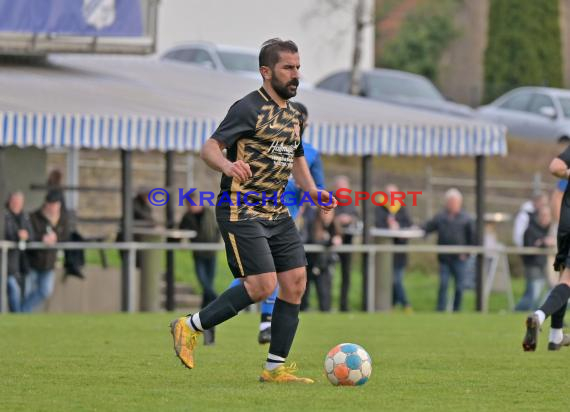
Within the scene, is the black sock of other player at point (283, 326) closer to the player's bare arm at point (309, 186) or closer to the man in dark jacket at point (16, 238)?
the player's bare arm at point (309, 186)

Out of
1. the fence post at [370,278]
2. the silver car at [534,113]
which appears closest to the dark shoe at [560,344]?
the fence post at [370,278]

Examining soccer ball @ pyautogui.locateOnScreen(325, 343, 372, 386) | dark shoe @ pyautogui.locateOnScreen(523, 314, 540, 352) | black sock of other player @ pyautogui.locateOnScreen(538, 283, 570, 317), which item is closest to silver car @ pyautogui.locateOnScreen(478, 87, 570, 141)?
black sock of other player @ pyautogui.locateOnScreen(538, 283, 570, 317)

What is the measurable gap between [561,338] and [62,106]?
393 inches

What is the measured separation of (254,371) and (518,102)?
2765 centimetres

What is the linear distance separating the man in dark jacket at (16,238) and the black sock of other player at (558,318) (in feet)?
32.8

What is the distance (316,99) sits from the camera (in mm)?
23516

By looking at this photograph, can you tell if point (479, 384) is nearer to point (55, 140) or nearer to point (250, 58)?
point (55, 140)

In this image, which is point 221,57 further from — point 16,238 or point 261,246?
point 261,246

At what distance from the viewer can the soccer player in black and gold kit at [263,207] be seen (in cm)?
912

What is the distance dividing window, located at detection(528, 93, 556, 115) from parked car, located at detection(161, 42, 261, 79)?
740cm

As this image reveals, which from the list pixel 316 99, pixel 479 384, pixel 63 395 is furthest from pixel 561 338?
pixel 316 99

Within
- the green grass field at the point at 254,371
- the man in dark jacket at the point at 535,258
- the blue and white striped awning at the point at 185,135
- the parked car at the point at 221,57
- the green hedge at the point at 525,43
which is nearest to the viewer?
the green grass field at the point at 254,371

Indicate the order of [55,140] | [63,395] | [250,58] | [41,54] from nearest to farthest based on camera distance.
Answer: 1. [63,395]
2. [55,140]
3. [41,54]
4. [250,58]

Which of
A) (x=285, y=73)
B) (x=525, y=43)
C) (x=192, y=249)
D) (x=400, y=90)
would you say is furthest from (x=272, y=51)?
(x=525, y=43)
